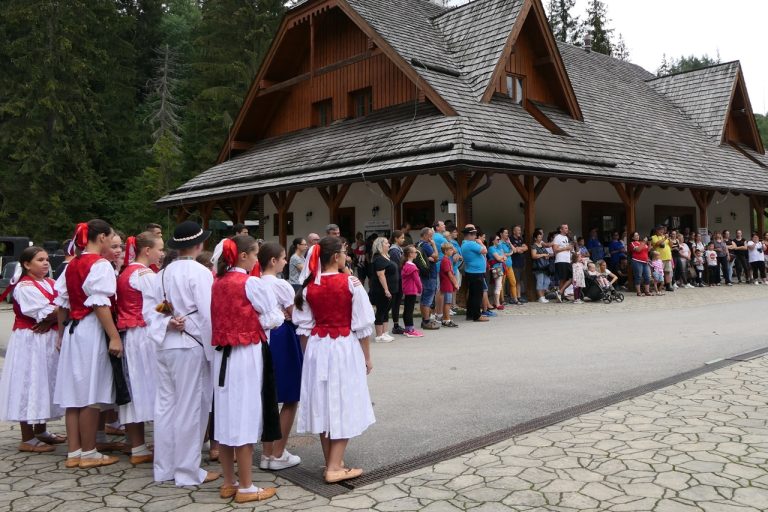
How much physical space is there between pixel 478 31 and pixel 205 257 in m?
15.4

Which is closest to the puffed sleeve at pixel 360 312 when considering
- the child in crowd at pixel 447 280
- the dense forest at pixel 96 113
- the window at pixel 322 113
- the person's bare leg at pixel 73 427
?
the person's bare leg at pixel 73 427

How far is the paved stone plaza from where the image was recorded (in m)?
3.78

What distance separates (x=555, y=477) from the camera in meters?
4.12

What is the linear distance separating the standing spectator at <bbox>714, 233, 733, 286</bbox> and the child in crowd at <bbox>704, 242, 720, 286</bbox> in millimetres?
191

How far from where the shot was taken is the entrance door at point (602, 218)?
19.5m

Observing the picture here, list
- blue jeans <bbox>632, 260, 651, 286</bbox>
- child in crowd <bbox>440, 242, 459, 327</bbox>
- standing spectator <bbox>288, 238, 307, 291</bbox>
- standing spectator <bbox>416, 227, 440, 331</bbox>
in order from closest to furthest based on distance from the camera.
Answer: standing spectator <bbox>288, 238, 307, 291</bbox>, standing spectator <bbox>416, 227, 440, 331</bbox>, child in crowd <bbox>440, 242, 459, 327</bbox>, blue jeans <bbox>632, 260, 651, 286</bbox>

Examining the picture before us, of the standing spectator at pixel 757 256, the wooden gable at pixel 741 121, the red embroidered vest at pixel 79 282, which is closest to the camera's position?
the red embroidered vest at pixel 79 282

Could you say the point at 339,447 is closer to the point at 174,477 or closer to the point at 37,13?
the point at 174,477

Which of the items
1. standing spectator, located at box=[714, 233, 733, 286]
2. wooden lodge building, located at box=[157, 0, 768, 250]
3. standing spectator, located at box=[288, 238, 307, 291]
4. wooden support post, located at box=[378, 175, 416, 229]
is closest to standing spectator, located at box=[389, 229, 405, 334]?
standing spectator, located at box=[288, 238, 307, 291]

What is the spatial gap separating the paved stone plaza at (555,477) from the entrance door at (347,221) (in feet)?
46.4

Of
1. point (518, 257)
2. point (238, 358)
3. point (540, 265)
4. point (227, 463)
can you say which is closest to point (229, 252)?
point (238, 358)

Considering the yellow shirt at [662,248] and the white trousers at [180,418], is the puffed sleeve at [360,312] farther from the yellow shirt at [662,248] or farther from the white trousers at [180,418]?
the yellow shirt at [662,248]

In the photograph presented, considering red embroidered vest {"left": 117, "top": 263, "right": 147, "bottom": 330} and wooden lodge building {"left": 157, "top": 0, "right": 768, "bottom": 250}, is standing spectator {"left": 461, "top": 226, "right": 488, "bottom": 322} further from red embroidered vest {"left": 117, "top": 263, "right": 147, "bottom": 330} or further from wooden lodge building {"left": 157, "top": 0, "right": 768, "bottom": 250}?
red embroidered vest {"left": 117, "top": 263, "right": 147, "bottom": 330}

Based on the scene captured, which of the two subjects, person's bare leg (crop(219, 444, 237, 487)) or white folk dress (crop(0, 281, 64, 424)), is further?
white folk dress (crop(0, 281, 64, 424))
